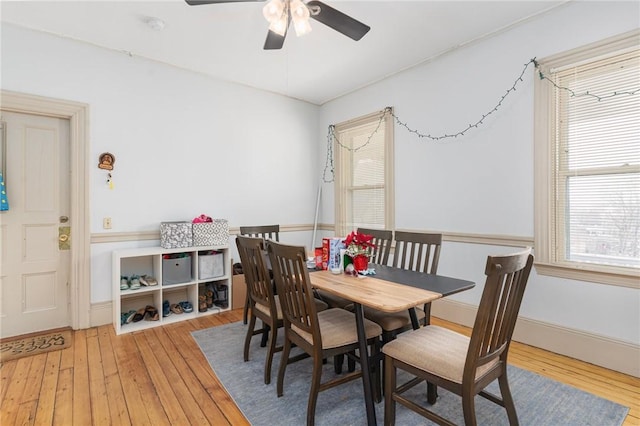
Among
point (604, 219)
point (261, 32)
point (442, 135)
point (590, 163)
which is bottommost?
point (604, 219)

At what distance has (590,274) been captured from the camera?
2.37 m

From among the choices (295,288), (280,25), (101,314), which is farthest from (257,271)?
(101,314)

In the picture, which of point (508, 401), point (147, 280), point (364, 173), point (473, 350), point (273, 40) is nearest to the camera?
point (473, 350)

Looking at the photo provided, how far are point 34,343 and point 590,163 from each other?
4782 millimetres

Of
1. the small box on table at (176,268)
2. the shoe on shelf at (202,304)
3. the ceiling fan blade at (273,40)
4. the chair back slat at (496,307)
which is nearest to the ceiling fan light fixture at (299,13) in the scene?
the ceiling fan blade at (273,40)

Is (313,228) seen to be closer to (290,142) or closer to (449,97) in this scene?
(290,142)

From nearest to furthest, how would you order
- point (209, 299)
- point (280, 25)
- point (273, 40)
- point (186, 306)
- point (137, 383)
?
point (280, 25)
point (137, 383)
point (273, 40)
point (186, 306)
point (209, 299)

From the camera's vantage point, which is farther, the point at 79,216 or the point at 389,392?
the point at 79,216

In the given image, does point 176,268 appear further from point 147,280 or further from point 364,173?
point 364,173

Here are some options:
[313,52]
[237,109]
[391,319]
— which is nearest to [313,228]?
[237,109]

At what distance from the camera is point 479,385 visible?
1.43 metres

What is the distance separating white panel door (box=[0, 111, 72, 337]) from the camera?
283 centimetres

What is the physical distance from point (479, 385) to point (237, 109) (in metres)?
3.78

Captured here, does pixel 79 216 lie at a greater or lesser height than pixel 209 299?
greater
